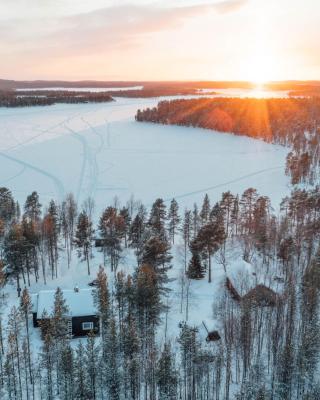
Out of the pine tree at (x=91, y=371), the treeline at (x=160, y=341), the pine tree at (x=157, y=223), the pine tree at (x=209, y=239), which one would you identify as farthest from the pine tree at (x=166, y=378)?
the pine tree at (x=157, y=223)

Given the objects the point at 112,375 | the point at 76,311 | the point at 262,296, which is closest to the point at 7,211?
the point at 76,311

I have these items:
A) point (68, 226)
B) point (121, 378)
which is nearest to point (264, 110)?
point (68, 226)

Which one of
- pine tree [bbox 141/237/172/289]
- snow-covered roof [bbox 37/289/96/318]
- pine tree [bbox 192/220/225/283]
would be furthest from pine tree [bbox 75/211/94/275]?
pine tree [bbox 192/220/225/283]

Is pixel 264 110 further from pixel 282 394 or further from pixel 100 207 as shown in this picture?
pixel 282 394

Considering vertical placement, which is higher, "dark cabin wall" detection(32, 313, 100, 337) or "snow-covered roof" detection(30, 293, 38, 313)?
"snow-covered roof" detection(30, 293, 38, 313)

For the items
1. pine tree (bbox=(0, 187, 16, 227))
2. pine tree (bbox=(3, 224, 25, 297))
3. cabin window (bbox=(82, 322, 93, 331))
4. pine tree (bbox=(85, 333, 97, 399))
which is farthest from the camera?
pine tree (bbox=(0, 187, 16, 227))

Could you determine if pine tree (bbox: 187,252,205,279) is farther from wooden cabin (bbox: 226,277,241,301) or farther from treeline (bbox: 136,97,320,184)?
treeline (bbox: 136,97,320,184)

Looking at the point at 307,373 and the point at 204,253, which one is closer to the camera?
the point at 307,373
